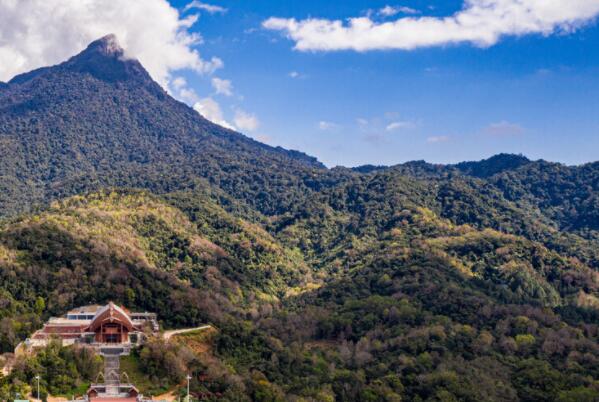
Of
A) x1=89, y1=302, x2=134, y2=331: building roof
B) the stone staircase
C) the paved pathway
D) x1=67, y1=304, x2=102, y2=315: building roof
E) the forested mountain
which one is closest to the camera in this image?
the stone staircase

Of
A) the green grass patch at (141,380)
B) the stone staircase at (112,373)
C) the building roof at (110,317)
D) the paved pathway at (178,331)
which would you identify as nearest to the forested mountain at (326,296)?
the green grass patch at (141,380)

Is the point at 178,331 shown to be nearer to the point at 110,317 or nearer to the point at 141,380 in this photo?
the point at 110,317

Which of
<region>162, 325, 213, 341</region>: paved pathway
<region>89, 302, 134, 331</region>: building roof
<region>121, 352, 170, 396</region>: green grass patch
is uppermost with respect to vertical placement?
<region>89, 302, 134, 331</region>: building roof

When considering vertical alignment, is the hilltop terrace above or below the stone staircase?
above

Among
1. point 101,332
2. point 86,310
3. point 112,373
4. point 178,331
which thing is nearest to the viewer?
point 112,373

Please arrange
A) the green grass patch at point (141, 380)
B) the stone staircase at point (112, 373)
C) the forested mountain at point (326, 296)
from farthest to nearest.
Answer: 1. the forested mountain at point (326, 296)
2. the green grass patch at point (141, 380)
3. the stone staircase at point (112, 373)

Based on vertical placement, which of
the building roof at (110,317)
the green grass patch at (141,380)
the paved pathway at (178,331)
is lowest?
the green grass patch at (141,380)

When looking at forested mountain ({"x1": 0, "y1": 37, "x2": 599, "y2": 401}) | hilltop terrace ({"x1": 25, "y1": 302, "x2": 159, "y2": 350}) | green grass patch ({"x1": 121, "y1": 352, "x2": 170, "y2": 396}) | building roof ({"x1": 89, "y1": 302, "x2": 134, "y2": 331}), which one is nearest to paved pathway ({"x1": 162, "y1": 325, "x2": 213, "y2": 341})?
forested mountain ({"x1": 0, "y1": 37, "x2": 599, "y2": 401})

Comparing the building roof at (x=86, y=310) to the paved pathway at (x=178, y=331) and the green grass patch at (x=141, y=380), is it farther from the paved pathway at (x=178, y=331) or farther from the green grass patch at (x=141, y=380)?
the green grass patch at (x=141, y=380)

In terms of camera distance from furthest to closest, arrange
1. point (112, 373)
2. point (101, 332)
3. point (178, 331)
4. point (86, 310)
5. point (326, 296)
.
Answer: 1. point (326, 296)
2. point (178, 331)
3. point (86, 310)
4. point (101, 332)
5. point (112, 373)

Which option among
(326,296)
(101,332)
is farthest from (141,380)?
(326,296)

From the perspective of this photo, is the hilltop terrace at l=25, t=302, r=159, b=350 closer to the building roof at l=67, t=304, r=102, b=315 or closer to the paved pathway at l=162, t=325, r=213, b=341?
the paved pathway at l=162, t=325, r=213, b=341

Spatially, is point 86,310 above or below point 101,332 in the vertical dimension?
above
